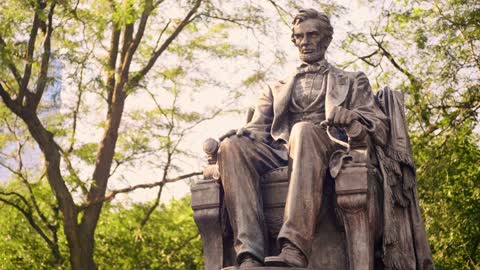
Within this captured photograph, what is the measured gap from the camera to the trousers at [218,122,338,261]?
787 centimetres

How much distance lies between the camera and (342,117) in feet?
26.8

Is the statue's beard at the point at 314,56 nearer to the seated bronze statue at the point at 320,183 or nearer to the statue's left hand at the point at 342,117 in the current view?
the seated bronze statue at the point at 320,183

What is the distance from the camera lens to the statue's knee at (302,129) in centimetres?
814

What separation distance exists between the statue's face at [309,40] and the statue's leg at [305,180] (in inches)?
37.7

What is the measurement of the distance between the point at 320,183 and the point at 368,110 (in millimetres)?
971

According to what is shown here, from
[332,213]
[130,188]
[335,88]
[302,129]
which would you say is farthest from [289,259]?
[130,188]

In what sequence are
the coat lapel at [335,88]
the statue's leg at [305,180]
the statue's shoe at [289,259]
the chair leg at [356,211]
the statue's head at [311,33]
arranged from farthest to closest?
the statue's head at [311,33], the coat lapel at [335,88], the chair leg at [356,211], the statue's leg at [305,180], the statue's shoe at [289,259]

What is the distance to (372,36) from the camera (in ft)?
57.0

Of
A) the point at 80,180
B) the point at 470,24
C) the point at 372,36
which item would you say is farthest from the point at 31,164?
the point at 470,24

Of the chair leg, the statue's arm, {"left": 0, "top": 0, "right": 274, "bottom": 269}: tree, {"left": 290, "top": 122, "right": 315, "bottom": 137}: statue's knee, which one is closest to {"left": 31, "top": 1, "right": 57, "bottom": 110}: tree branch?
{"left": 0, "top": 0, "right": 274, "bottom": 269}: tree

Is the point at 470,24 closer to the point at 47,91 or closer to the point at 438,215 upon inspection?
the point at 438,215

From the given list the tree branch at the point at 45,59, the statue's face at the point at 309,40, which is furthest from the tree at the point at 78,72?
the statue's face at the point at 309,40

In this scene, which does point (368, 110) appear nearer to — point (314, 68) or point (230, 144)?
point (314, 68)

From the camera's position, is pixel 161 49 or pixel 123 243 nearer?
pixel 161 49
